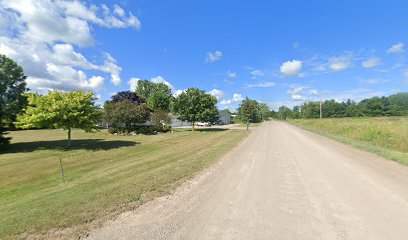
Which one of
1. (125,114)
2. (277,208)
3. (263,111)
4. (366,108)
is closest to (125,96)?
(125,114)

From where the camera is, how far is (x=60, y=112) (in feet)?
68.8

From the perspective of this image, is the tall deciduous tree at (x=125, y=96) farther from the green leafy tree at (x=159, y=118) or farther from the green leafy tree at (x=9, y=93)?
the green leafy tree at (x=9, y=93)

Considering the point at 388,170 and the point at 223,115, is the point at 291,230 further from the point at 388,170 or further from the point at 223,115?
the point at 223,115

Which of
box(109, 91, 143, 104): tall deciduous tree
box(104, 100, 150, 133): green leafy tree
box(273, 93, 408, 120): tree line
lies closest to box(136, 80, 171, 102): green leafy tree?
box(109, 91, 143, 104): tall deciduous tree

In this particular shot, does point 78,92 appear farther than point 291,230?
Yes

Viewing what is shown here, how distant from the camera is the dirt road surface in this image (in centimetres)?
459

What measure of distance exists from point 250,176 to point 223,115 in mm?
96836

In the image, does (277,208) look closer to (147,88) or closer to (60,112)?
(60,112)

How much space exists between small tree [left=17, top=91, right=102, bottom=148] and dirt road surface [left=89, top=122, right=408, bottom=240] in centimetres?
1692

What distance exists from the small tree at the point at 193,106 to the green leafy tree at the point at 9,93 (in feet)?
87.6

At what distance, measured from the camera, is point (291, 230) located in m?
4.66

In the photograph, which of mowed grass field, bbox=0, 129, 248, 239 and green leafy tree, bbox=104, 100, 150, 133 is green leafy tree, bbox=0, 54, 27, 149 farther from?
green leafy tree, bbox=104, 100, 150, 133

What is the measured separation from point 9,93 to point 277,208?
1014 inches

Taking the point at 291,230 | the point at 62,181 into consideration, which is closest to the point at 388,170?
the point at 291,230
